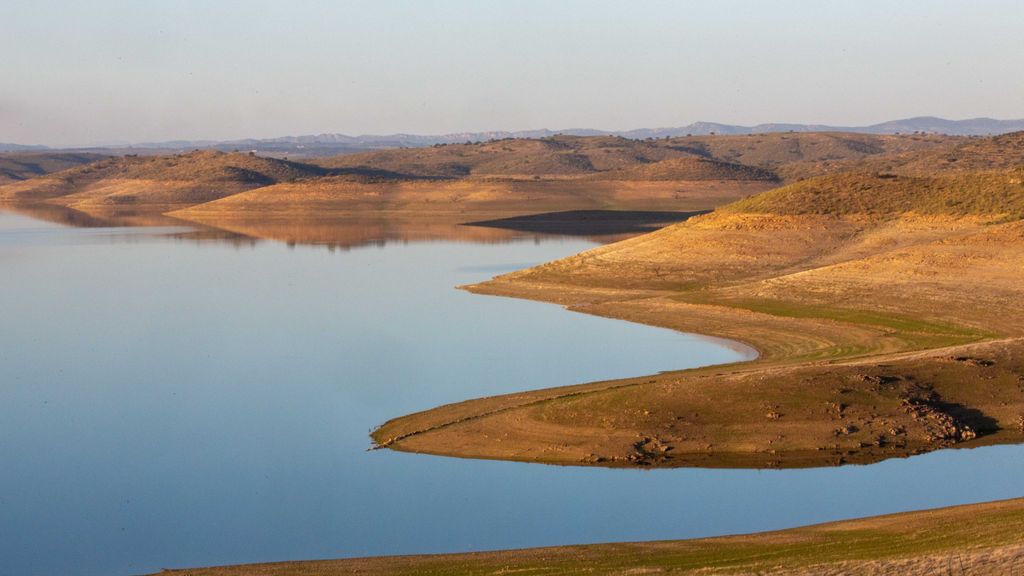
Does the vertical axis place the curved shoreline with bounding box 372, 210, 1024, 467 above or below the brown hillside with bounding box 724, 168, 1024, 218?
below

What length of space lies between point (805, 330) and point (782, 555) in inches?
1224

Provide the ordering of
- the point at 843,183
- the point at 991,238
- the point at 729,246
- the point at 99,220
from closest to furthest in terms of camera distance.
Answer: the point at 991,238 < the point at 729,246 < the point at 843,183 < the point at 99,220

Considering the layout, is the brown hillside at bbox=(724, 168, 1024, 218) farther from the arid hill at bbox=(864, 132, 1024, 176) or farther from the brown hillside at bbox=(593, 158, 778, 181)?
the brown hillside at bbox=(593, 158, 778, 181)

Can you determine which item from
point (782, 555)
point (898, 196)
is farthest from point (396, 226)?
point (782, 555)

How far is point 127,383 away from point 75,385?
72.8 inches

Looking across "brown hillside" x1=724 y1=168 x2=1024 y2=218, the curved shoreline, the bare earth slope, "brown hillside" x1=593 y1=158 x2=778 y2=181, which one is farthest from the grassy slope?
"brown hillside" x1=593 y1=158 x2=778 y2=181

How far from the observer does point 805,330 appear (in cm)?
5481

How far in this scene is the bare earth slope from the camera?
35906 mm

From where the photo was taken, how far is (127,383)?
155 feet

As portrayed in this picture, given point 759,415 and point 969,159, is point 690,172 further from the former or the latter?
point 759,415

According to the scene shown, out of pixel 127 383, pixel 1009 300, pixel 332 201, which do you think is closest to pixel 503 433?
pixel 127 383

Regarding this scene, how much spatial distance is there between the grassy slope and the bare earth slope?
7445mm

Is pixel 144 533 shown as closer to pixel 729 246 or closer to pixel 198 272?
pixel 729 246

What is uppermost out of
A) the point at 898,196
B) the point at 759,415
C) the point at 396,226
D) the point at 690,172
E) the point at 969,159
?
the point at 969,159
